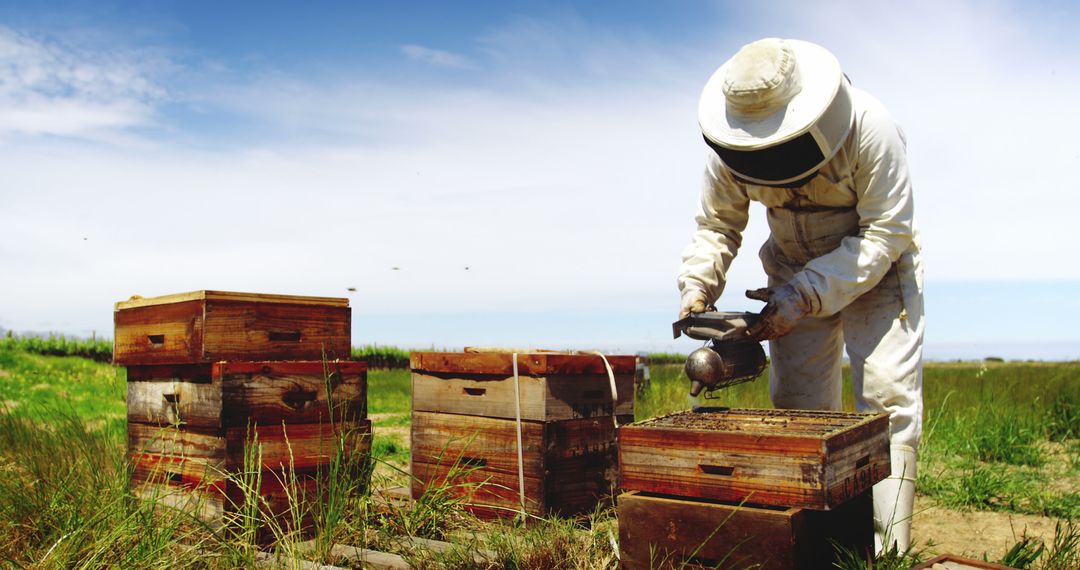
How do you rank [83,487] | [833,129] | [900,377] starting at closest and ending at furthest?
[833,129], [900,377], [83,487]

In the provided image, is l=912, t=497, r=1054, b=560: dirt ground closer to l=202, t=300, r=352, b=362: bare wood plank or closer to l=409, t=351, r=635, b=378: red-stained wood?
l=409, t=351, r=635, b=378: red-stained wood

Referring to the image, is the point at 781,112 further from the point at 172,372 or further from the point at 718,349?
the point at 172,372

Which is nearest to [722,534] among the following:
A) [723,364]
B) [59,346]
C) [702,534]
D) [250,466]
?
[702,534]

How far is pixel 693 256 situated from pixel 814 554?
1.48m

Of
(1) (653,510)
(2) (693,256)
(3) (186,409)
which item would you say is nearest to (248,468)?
(3) (186,409)

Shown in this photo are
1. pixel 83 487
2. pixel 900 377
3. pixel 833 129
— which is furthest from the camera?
pixel 83 487

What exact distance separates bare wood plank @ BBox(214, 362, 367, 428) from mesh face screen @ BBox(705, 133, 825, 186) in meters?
1.75

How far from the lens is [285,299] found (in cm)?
350

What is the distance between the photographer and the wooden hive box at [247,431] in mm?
3164

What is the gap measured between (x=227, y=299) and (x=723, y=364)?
1.99m

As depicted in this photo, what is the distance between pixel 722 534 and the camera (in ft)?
7.80

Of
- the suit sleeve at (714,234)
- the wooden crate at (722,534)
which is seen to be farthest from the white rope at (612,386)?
the wooden crate at (722,534)

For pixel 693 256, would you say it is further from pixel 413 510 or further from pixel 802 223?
pixel 413 510

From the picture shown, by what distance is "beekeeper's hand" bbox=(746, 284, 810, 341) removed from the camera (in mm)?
3031
